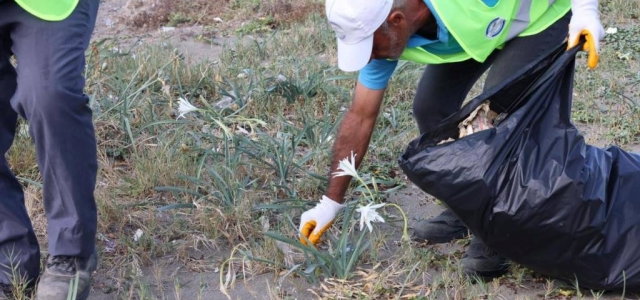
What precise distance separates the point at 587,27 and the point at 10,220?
1.90 meters

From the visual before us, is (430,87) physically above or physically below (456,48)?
below

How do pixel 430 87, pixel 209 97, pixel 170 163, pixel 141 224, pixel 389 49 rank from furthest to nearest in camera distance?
pixel 209 97 → pixel 170 163 → pixel 141 224 → pixel 430 87 → pixel 389 49

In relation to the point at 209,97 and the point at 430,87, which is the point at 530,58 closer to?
the point at 430,87

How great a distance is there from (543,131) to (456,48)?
1.31 ft

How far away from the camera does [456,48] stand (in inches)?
107

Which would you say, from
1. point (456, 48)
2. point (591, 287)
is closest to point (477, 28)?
point (456, 48)

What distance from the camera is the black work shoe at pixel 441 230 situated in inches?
124

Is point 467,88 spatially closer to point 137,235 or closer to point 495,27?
point 495,27

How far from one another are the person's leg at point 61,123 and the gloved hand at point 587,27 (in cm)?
147

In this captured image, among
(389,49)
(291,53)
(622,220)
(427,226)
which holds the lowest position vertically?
(291,53)

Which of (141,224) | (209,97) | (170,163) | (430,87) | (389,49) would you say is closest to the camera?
(389,49)

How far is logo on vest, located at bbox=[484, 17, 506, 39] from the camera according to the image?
8.54 feet

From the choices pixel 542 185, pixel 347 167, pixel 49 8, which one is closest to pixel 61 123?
pixel 49 8

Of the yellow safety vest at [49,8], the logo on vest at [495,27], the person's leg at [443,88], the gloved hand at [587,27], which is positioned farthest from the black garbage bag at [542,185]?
the yellow safety vest at [49,8]
